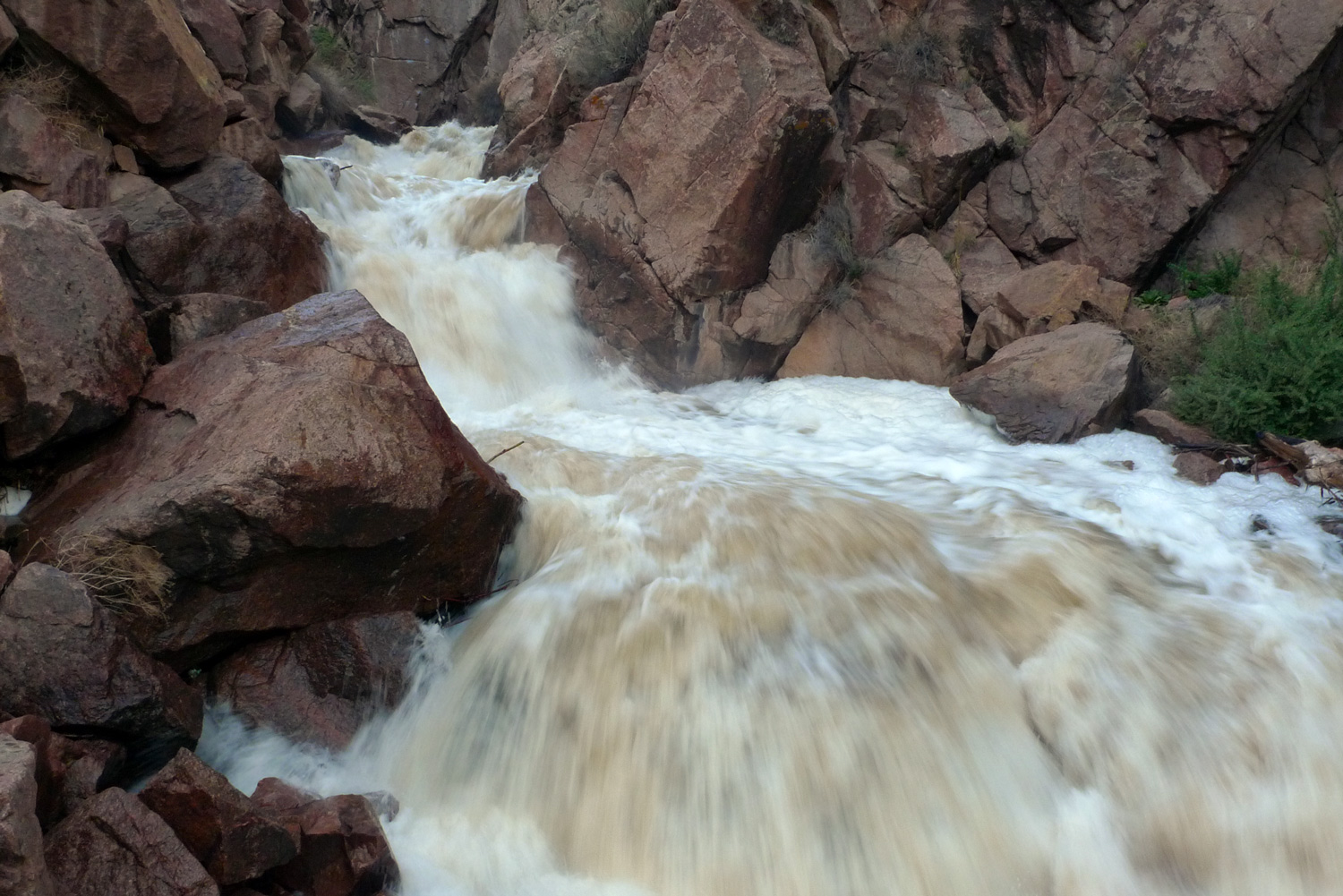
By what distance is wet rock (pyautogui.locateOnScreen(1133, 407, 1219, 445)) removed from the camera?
247 inches

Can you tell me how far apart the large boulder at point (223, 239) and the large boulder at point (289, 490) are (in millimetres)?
1965

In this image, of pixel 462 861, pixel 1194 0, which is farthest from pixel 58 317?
pixel 1194 0

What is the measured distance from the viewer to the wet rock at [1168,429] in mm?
6273

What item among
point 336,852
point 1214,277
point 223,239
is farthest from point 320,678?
point 1214,277

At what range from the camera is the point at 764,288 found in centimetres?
866

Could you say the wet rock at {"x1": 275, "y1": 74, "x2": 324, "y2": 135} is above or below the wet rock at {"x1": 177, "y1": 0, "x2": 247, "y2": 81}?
below

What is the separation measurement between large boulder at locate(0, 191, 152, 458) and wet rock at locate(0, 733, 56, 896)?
85.8 inches

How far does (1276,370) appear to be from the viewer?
6.15m

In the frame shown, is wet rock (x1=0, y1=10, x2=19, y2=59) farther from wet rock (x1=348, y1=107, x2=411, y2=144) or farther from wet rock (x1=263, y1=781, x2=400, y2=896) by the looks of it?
wet rock (x1=348, y1=107, x2=411, y2=144)

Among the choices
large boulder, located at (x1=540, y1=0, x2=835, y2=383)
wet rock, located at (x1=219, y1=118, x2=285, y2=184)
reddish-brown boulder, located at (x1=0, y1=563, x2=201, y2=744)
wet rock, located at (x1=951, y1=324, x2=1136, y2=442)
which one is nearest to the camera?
reddish-brown boulder, located at (x1=0, y1=563, x2=201, y2=744)

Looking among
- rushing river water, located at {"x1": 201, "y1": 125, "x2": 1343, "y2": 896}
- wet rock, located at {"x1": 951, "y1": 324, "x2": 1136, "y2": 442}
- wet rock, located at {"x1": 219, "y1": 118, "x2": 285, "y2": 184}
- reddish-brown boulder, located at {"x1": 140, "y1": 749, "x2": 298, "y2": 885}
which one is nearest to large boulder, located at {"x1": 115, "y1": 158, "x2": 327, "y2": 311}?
wet rock, located at {"x1": 219, "y1": 118, "x2": 285, "y2": 184}

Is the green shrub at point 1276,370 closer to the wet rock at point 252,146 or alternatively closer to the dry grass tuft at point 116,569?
the dry grass tuft at point 116,569

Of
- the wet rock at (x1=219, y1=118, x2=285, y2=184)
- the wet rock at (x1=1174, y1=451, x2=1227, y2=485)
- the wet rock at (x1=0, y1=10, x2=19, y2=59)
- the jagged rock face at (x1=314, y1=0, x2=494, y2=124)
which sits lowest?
the wet rock at (x1=1174, y1=451, x2=1227, y2=485)

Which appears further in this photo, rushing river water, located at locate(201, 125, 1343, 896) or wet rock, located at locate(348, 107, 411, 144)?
wet rock, located at locate(348, 107, 411, 144)
